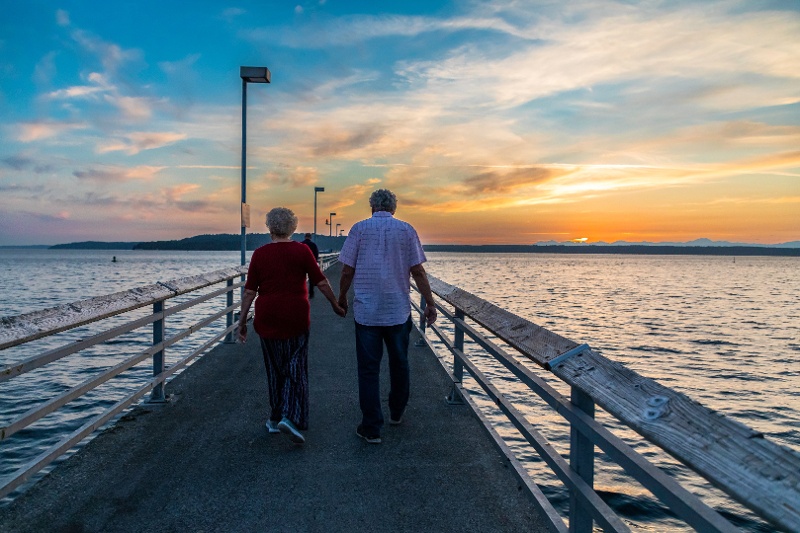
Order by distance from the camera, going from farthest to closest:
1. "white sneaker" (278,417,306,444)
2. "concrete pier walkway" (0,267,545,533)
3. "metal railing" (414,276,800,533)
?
"white sneaker" (278,417,306,444), "concrete pier walkway" (0,267,545,533), "metal railing" (414,276,800,533)

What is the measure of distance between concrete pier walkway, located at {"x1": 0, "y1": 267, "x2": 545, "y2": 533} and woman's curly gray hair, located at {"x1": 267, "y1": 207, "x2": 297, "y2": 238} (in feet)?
5.62

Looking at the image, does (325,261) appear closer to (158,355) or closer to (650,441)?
(158,355)

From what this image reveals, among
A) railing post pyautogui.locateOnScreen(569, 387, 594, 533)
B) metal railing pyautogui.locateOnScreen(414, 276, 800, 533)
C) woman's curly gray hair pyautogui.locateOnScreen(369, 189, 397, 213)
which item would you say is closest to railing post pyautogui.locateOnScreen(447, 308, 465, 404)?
woman's curly gray hair pyautogui.locateOnScreen(369, 189, 397, 213)

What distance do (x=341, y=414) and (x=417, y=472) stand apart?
1.58 m

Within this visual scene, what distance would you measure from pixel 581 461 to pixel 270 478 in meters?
2.33

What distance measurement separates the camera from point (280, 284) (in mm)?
4605

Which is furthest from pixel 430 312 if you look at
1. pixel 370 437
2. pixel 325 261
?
pixel 325 261

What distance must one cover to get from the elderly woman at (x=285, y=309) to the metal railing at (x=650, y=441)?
1901 mm

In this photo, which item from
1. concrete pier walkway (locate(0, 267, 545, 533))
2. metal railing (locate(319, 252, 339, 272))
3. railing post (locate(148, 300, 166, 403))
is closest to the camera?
concrete pier walkway (locate(0, 267, 545, 533))

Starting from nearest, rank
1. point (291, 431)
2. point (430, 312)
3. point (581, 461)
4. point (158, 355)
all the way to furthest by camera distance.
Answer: point (581, 461) → point (291, 431) → point (430, 312) → point (158, 355)

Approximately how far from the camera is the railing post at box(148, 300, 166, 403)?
5.47m

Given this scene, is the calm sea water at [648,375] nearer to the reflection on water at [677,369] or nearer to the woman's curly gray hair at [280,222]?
the reflection on water at [677,369]

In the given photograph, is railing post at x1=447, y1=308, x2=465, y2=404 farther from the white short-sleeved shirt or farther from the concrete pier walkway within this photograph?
the white short-sleeved shirt

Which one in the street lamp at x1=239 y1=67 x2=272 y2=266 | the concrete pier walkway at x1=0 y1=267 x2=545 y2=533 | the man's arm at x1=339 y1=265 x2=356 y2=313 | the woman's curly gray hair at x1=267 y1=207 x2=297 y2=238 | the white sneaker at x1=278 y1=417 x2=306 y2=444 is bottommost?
the concrete pier walkway at x1=0 y1=267 x2=545 y2=533
